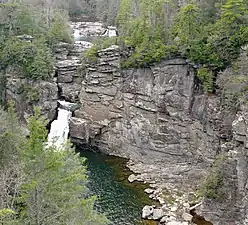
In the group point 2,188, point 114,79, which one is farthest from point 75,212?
point 114,79

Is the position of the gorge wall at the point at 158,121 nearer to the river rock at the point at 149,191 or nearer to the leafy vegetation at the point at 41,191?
the river rock at the point at 149,191

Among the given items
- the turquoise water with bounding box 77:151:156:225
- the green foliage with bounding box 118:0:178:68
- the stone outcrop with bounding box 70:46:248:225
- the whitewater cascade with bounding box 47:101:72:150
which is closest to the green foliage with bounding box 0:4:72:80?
the whitewater cascade with bounding box 47:101:72:150

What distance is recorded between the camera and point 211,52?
32.5 metres

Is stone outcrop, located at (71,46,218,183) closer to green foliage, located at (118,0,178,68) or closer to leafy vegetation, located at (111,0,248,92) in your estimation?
green foliage, located at (118,0,178,68)

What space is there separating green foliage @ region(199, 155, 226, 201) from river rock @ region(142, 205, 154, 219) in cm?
376

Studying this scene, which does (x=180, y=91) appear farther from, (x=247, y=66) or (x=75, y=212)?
(x=75, y=212)

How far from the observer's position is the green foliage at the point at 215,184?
27.0m

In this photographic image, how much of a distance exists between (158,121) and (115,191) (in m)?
7.94

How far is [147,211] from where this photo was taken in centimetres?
2773

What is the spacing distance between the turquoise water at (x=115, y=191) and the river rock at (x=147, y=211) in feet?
1.14

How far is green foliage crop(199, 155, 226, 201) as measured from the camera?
27.0m

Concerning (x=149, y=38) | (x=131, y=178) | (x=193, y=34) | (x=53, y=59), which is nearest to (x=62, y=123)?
(x=53, y=59)

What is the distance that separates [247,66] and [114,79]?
1303 cm

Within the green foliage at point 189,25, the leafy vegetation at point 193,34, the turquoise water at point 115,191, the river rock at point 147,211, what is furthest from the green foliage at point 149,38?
the river rock at point 147,211
